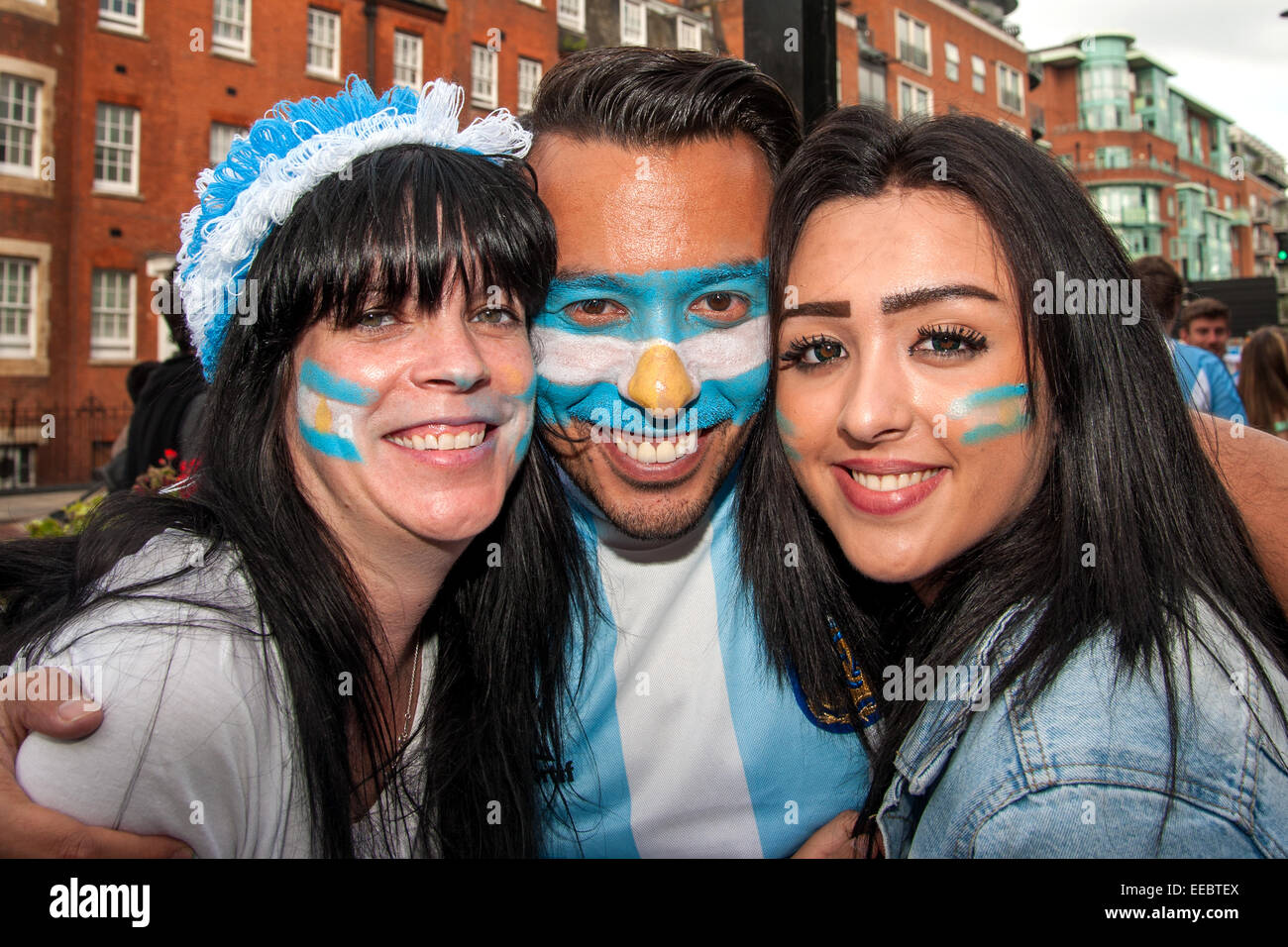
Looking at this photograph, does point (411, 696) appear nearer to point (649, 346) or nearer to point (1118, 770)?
point (649, 346)

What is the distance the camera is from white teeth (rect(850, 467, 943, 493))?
186 cm

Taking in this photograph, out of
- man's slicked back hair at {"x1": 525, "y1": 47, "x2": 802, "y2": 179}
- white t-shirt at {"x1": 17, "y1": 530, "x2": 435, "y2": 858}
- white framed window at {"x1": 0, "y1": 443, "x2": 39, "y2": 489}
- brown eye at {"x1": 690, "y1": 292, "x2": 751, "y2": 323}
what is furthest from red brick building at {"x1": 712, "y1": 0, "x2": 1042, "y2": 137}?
white t-shirt at {"x1": 17, "y1": 530, "x2": 435, "y2": 858}

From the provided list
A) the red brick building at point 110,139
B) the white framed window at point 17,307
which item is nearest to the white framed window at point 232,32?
the red brick building at point 110,139

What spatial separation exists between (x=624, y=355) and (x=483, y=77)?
1924cm

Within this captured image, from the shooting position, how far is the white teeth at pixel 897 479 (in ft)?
6.09

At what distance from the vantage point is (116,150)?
1688 cm

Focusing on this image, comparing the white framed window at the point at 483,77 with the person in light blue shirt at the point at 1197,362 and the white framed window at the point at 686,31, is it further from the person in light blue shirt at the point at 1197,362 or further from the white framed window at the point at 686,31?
the person in light blue shirt at the point at 1197,362

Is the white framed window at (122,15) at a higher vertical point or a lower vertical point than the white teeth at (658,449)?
higher

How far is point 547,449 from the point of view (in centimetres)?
243

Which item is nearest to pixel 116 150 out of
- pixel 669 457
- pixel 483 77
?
pixel 483 77

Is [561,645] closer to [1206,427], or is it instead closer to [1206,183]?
[1206,427]

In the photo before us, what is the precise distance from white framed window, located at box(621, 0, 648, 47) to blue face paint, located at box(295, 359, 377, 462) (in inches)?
963

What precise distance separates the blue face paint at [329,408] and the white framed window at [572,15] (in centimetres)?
2236
